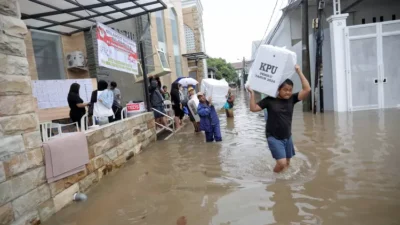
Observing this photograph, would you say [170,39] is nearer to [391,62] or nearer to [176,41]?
[176,41]

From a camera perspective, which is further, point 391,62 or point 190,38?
point 190,38

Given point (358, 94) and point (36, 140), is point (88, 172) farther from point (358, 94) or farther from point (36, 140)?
point (358, 94)

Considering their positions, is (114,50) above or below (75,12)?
below

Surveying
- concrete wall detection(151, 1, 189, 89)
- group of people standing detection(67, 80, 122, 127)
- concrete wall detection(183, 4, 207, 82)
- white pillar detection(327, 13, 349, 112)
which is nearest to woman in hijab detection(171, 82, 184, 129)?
group of people standing detection(67, 80, 122, 127)

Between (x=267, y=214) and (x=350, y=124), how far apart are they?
19.2 feet

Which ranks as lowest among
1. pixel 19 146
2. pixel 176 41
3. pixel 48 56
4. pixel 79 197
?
pixel 79 197

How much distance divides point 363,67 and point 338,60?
34.2 inches

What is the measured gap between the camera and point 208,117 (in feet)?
Result: 22.4

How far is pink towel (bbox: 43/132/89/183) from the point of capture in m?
3.41

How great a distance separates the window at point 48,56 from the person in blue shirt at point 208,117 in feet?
15.1

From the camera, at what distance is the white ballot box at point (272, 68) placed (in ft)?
12.4

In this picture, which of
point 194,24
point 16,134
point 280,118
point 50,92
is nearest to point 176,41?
point 194,24

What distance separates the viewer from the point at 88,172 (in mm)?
4227

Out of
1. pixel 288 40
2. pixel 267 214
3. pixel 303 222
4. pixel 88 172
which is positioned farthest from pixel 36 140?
pixel 288 40
